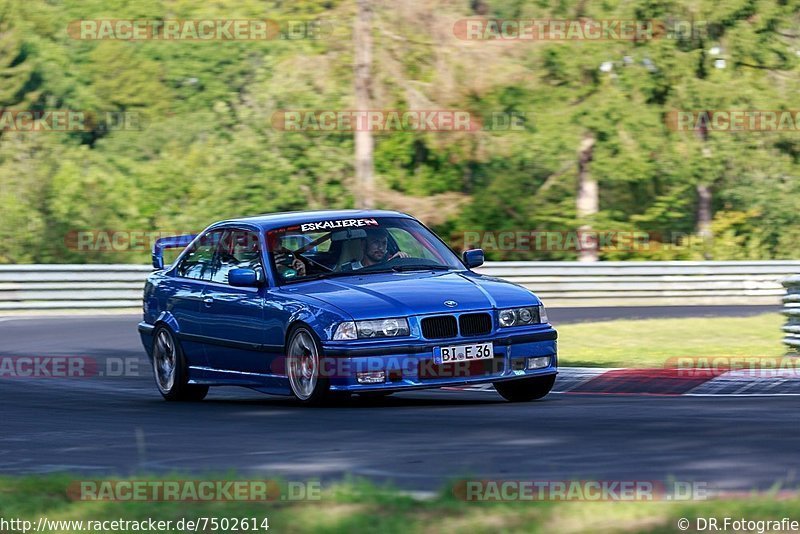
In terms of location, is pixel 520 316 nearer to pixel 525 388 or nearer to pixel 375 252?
pixel 525 388

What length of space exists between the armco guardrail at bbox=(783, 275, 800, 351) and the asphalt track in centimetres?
436

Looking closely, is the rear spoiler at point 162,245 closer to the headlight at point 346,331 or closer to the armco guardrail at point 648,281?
the headlight at point 346,331

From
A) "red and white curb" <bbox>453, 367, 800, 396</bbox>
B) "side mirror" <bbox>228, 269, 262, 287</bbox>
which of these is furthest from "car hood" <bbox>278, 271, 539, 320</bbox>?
"red and white curb" <bbox>453, 367, 800, 396</bbox>

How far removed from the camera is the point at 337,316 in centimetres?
1002

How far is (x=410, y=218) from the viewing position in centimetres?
1200

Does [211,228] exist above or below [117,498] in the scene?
above

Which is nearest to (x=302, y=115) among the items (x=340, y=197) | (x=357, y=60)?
(x=340, y=197)

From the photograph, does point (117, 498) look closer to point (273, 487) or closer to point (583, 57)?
point (273, 487)

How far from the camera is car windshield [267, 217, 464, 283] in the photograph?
11148 mm

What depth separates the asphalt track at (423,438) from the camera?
678 cm

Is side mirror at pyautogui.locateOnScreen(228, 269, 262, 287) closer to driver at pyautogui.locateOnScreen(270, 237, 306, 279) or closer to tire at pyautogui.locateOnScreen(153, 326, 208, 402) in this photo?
driver at pyautogui.locateOnScreen(270, 237, 306, 279)

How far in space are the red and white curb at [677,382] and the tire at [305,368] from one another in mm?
2658

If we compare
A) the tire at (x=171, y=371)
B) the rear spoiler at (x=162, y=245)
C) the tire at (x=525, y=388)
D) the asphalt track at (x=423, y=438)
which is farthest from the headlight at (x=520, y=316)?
the rear spoiler at (x=162, y=245)

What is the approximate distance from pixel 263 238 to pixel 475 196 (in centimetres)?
2497
